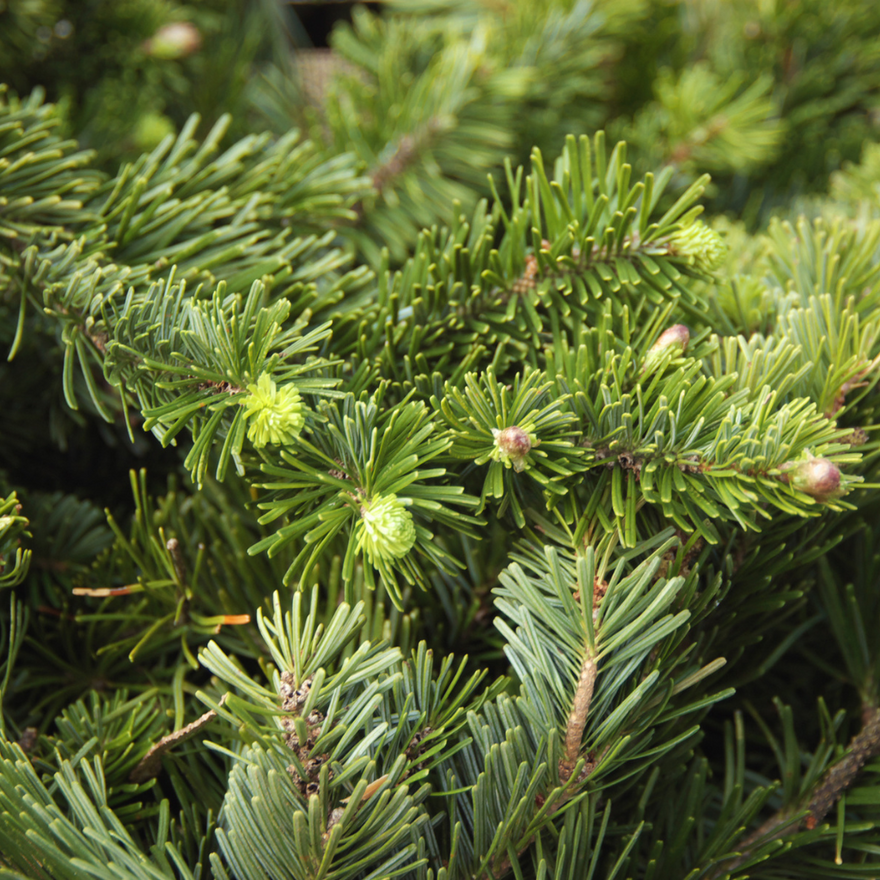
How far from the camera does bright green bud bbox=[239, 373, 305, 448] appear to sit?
22cm

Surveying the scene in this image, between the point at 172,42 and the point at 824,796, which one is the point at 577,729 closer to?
the point at 824,796

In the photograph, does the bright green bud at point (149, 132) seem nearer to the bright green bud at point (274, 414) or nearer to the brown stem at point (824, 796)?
the bright green bud at point (274, 414)

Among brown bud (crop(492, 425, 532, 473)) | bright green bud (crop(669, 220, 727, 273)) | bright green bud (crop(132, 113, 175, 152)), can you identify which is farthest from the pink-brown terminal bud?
bright green bud (crop(132, 113, 175, 152))

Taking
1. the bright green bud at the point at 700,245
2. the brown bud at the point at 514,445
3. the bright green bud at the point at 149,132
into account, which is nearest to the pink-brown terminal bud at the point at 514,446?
the brown bud at the point at 514,445

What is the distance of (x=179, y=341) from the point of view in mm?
251

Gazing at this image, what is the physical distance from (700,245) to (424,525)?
16 centimetres

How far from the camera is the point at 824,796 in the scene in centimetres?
29

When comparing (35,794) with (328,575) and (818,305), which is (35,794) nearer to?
(328,575)

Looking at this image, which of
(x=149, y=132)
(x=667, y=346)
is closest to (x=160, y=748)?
(x=667, y=346)

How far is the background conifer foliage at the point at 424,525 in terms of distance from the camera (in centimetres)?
23

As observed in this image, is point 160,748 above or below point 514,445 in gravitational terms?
below

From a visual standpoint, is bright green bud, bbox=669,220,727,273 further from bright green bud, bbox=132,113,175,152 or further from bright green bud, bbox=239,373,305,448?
bright green bud, bbox=132,113,175,152

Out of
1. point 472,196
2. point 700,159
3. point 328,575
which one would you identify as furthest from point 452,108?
point 328,575

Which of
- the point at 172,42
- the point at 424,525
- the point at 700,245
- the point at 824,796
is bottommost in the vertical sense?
the point at 824,796
